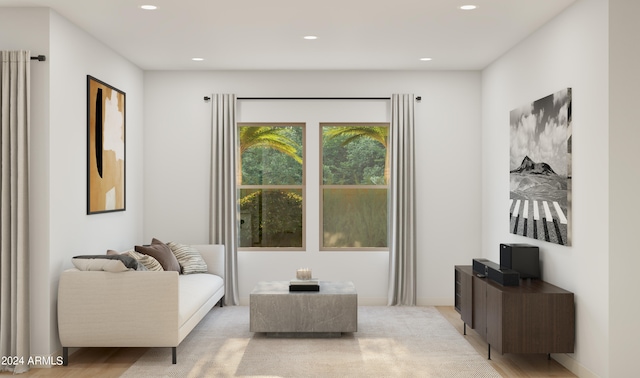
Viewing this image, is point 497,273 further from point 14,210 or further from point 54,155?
point 14,210

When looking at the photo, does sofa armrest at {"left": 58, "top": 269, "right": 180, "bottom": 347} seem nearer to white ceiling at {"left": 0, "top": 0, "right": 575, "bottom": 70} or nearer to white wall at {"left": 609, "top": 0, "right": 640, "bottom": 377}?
white ceiling at {"left": 0, "top": 0, "right": 575, "bottom": 70}

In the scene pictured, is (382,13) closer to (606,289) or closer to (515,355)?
(606,289)

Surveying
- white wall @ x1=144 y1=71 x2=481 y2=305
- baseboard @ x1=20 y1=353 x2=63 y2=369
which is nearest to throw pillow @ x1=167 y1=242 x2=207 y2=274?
white wall @ x1=144 y1=71 x2=481 y2=305

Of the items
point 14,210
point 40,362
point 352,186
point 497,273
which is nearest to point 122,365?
point 40,362

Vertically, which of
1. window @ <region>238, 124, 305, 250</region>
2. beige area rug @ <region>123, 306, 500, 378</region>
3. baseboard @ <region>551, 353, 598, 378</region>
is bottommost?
beige area rug @ <region>123, 306, 500, 378</region>

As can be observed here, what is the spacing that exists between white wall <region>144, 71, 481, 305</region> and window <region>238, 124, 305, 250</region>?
327 millimetres

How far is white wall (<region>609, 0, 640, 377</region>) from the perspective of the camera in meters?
4.23

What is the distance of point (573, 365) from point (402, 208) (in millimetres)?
3010

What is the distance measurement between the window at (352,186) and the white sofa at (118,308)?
9.89 ft

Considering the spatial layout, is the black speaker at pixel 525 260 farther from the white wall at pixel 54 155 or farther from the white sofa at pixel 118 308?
the white wall at pixel 54 155

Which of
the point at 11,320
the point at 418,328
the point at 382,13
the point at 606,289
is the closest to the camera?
the point at 606,289

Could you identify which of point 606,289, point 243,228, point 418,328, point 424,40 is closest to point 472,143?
point 424,40

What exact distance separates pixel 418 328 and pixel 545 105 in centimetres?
248

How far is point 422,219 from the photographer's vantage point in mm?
7504
